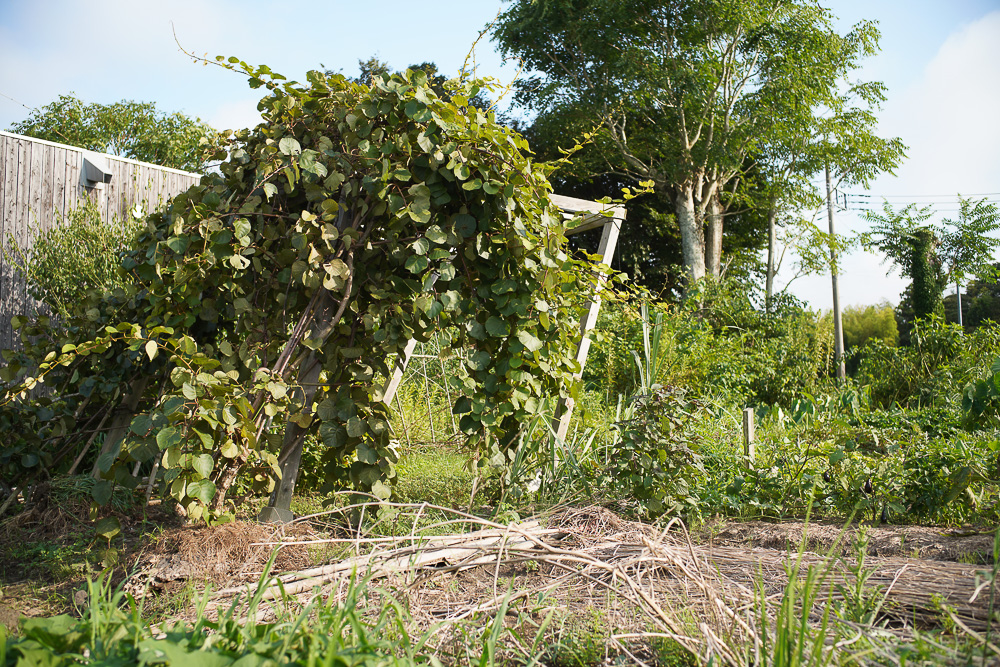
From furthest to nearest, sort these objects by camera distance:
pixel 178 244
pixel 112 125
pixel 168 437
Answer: pixel 112 125 → pixel 178 244 → pixel 168 437

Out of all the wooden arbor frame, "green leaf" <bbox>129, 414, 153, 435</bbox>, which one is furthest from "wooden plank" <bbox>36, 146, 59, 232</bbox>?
"green leaf" <bbox>129, 414, 153, 435</bbox>

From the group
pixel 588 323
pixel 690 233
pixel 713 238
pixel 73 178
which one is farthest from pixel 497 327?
pixel 713 238

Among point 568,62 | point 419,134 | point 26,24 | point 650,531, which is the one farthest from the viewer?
point 568,62

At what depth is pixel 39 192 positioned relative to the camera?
5.15 m

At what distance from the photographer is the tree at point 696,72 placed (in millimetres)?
12477

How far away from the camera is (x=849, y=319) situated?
71.5 feet

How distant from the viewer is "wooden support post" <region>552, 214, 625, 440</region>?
10.1 ft

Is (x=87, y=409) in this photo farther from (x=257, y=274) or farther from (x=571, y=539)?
(x=571, y=539)

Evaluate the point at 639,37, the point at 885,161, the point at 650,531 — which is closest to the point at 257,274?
the point at 650,531

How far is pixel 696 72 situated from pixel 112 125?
38.0ft

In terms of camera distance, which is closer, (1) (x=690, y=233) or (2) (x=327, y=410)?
(2) (x=327, y=410)

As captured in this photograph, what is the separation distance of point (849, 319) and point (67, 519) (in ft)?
78.4

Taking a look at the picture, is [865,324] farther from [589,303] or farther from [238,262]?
[238,262]

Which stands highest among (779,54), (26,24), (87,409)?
(779,54)
